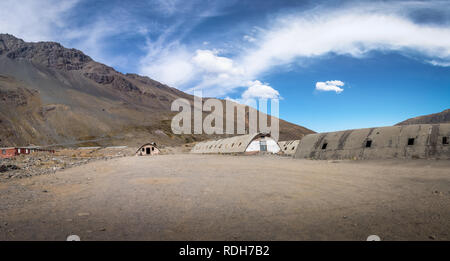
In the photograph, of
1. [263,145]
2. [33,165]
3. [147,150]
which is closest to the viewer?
[33,165]

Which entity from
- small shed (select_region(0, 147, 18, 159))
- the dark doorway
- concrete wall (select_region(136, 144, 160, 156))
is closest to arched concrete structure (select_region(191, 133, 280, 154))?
the dark doorway

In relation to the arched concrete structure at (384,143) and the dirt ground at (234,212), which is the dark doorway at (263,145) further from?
the dirt ground at (234,212)

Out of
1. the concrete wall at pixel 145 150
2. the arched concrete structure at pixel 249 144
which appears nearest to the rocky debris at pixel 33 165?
the concrete wall at pixel 145 150

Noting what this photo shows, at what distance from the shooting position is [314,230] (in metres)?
5.30

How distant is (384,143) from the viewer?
24141mm

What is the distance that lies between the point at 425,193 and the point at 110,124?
12164 cm

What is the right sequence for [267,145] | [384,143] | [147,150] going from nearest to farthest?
[384,143]
[267,145]
[147,150]

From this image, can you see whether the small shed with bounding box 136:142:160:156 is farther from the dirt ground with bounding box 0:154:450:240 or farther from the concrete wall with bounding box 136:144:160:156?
the dirt ground with bounding box 0:154:450:240

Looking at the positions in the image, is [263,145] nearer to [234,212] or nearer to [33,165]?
[33,165]

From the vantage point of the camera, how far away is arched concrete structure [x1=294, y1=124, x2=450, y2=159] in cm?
2100

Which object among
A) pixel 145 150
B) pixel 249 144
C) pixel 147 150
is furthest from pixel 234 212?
pixel 147 150

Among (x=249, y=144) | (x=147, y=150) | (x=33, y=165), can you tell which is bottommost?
(x=33, y=165)

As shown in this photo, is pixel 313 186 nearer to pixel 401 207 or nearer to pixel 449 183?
pixel 401 207
